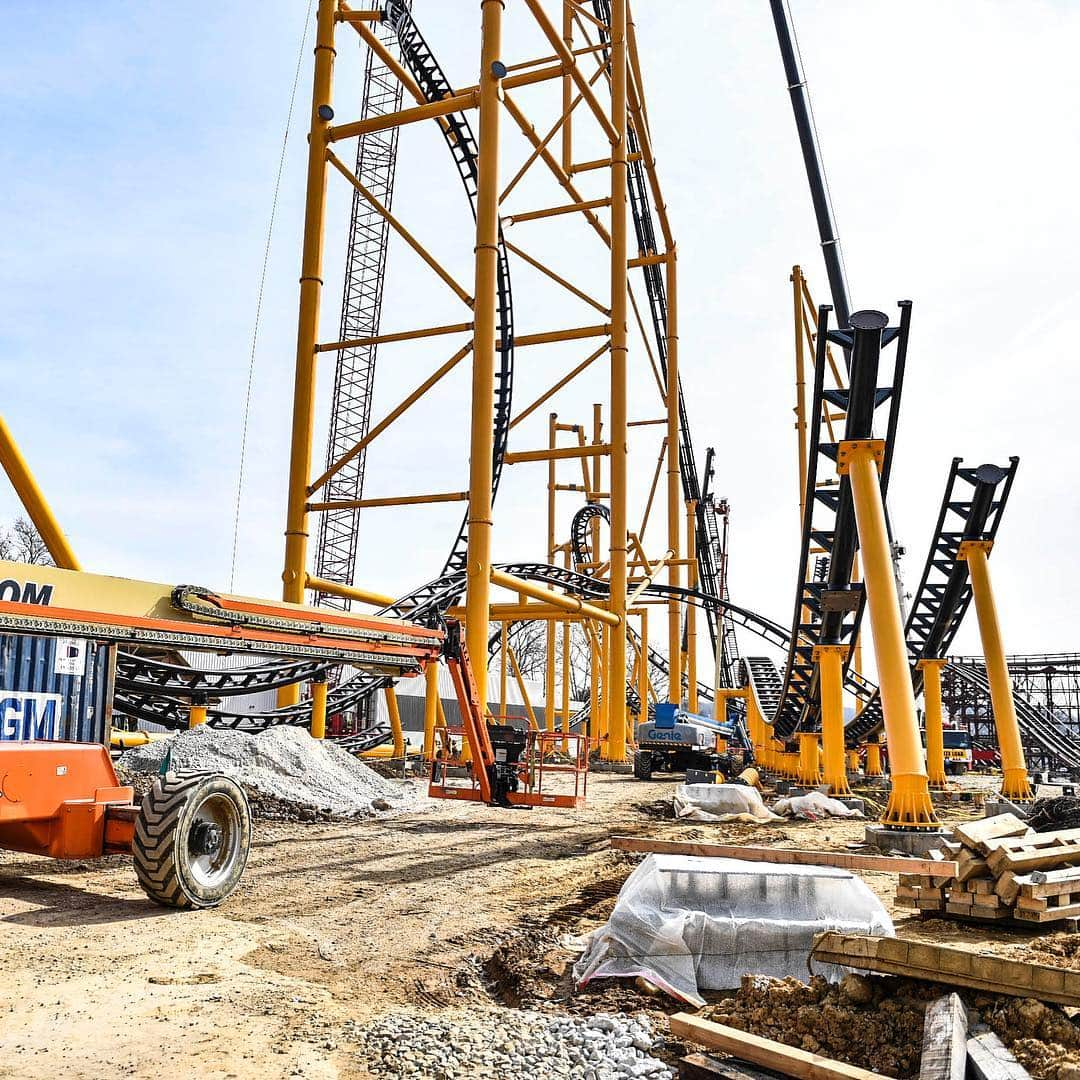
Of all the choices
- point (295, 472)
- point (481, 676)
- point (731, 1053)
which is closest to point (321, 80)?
point (295, 472)

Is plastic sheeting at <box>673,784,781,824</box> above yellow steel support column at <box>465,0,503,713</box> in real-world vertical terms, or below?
below

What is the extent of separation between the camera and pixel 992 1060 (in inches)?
134

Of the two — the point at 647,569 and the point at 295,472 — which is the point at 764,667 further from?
the point at 295,472

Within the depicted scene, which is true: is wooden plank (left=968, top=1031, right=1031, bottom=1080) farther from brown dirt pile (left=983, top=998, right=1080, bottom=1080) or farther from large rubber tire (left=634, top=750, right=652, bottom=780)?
large rubber tire (left=634, top=750, right=652, bottom=780)

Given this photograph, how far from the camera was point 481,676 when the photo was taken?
583 inches

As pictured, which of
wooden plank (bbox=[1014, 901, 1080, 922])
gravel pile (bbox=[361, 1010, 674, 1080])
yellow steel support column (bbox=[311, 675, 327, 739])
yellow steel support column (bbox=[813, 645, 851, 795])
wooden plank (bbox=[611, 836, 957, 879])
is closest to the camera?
gravel pile (bbox=[361, 1010, 674, 1080])

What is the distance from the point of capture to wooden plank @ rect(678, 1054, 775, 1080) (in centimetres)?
360

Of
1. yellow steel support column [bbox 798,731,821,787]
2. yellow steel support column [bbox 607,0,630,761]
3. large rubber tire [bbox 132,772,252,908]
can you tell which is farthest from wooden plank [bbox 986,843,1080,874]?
yellow steel support column [bbox 607,0,630,761]

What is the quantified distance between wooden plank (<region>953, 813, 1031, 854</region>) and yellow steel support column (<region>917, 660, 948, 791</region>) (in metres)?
10.9

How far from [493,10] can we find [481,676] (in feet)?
32.9

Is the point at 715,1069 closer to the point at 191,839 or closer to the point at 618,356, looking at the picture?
the point at 191,839

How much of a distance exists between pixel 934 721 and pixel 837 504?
5912mm

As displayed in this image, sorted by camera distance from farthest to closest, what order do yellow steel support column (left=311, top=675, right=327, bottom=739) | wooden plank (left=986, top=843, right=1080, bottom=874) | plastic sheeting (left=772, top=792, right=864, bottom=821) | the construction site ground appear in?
yellow steel support column (left=311, top=675, right=327, bottom=739) < plastic sheeting (left=772, top=792, right=864, bottom=821) < wooden plank (left=986, top=843, right=1080, bottom=874) < the construction site ground

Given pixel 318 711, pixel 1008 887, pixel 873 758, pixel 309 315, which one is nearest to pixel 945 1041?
pixel 1008 887
